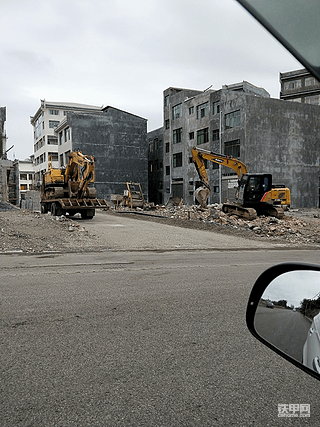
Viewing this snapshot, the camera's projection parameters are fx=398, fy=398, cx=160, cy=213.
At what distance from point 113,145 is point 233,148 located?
18539mm

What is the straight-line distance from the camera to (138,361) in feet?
11.8

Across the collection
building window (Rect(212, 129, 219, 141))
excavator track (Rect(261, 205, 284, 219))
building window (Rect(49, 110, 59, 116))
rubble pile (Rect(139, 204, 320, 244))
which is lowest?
rubble pile (Rect(139, 204, 320, 244))

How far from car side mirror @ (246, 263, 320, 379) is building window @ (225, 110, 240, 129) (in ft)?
134

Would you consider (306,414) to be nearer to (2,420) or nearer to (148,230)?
(2,420)

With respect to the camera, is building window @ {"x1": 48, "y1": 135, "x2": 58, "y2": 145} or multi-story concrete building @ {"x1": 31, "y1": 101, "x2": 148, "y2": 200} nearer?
multi-story concrete building @ {"x1": 31, "y1": 101, "x2": 148, "y2": 200}

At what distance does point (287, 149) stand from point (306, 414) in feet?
138

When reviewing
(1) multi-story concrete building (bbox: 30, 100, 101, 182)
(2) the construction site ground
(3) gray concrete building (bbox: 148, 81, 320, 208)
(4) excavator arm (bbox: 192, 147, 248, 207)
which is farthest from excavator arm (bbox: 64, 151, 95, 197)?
(1) multi-story concrete building (bbox: 30, 100, 101, 182)

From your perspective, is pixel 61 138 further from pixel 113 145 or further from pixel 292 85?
pixel 292 85

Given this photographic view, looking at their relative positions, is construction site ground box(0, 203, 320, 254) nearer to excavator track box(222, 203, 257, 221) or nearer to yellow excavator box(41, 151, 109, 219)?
excavator track box(222, 203, 257, 221)

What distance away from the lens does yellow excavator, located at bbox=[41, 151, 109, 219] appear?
23.4m

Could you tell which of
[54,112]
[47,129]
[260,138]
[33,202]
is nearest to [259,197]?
[260,138]

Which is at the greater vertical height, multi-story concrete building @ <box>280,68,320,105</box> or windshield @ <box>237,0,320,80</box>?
multi-story concrete building @ <box>280,68,320,105</box>

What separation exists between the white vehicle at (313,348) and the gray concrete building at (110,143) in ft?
167

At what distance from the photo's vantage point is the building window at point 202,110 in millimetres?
46444
